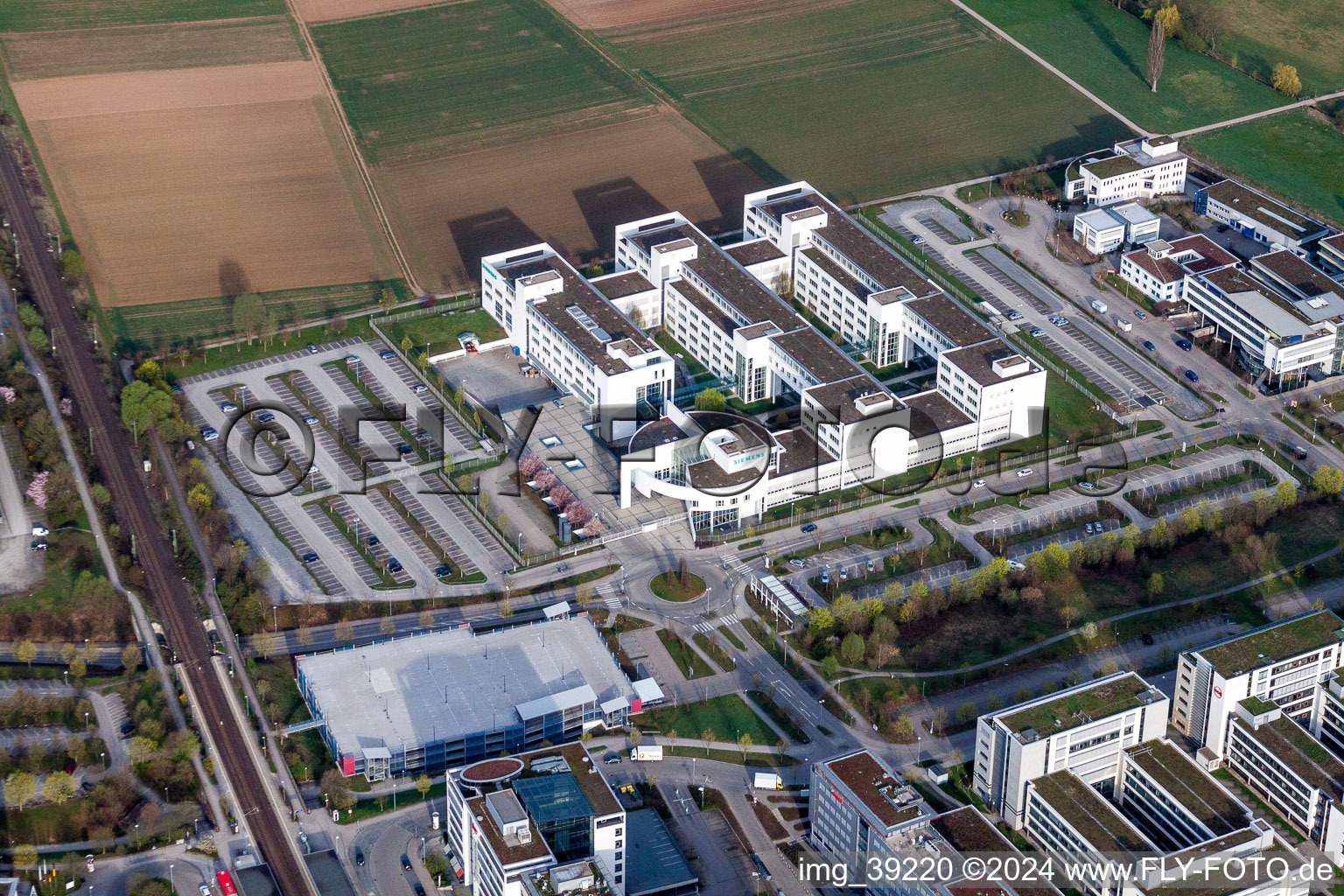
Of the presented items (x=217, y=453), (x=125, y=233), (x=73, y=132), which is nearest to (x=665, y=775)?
(x=217, y=453)

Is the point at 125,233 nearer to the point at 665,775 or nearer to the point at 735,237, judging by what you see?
the point at 735,237

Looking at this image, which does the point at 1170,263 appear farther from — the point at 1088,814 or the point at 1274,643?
the point at 1088,814

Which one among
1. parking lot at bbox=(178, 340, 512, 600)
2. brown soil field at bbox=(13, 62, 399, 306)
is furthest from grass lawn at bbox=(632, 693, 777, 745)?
brown soil field at bbox=(13, 62, 399, 306)

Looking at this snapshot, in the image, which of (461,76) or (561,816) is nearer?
(561,816)

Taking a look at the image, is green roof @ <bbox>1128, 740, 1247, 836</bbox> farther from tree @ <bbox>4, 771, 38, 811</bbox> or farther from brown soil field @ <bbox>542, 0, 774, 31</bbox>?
brown soil field @ <bbox>542, 0, 774, 31</bbox>

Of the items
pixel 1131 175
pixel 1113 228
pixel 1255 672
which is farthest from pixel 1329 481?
pixel 1131 175
